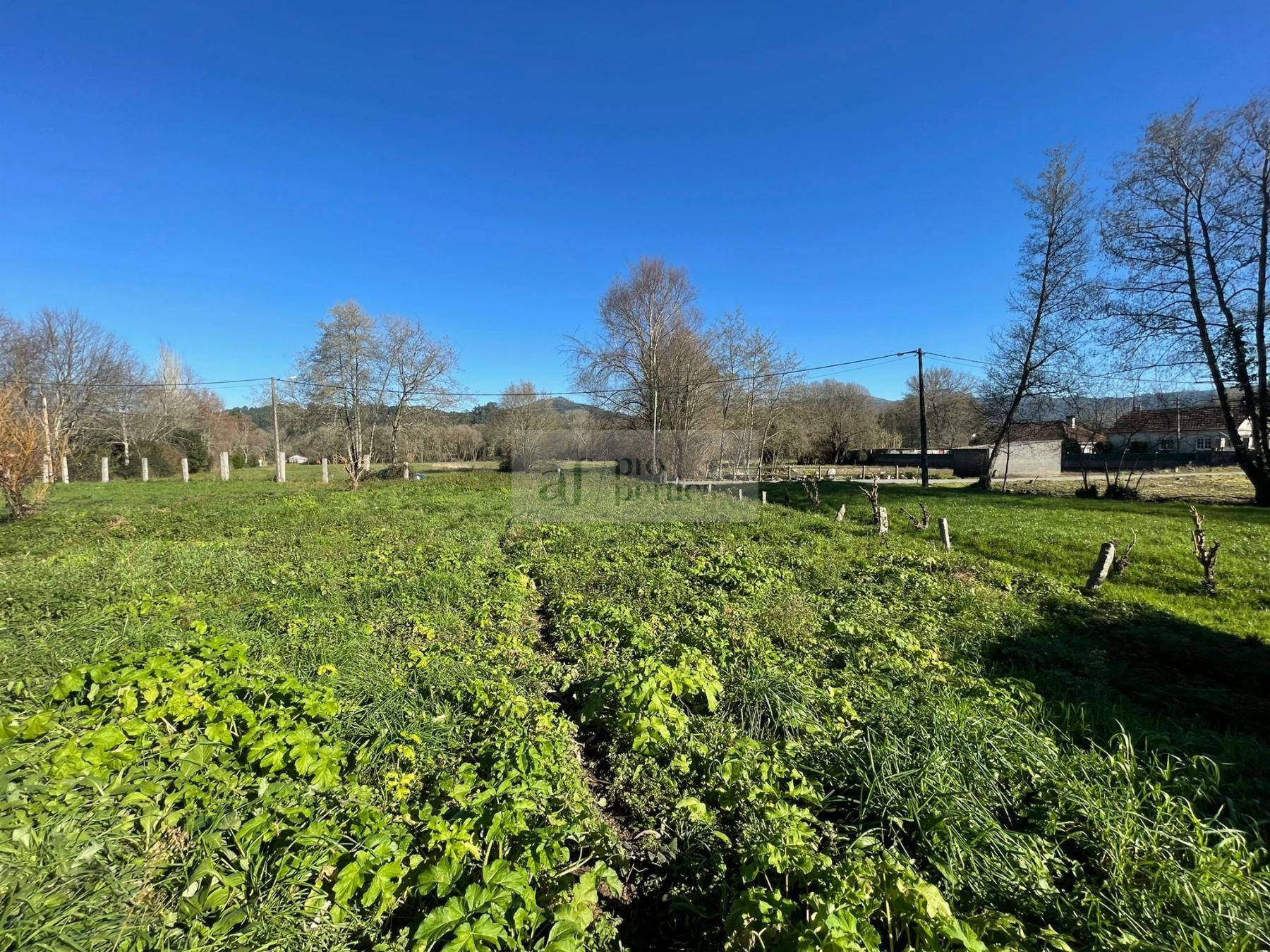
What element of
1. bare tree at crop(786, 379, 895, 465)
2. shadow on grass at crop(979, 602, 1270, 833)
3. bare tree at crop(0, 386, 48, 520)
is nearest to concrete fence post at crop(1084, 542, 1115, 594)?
shadow on grass at crop(979, 602, 1270, 833)

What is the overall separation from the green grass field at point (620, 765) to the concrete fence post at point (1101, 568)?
1.05ft

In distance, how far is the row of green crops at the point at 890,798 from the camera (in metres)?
1.87

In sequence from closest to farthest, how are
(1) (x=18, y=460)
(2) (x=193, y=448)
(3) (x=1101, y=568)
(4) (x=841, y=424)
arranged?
(3) (x=1101, y=568) < (1) (x=18, y=460) < (2) (x=193, y=448) < (4) (x=841, y=424)

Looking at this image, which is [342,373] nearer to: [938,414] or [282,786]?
[282,786]

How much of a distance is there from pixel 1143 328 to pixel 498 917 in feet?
82.5

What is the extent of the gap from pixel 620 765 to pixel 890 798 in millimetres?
1557

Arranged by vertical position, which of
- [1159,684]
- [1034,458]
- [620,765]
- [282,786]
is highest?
[1034,458]

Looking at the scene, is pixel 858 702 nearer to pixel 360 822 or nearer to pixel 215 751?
pixel 360 822

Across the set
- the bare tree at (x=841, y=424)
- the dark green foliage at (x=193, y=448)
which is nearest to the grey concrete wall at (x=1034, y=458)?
the bare tree at (x=841, y=424)

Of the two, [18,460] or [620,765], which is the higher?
[18,460]

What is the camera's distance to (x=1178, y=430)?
22.0m

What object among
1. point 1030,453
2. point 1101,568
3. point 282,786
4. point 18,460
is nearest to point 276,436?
point 18,460

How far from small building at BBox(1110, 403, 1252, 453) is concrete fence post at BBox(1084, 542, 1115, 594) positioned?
16.3 metres

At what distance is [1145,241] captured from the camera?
1714 cm
